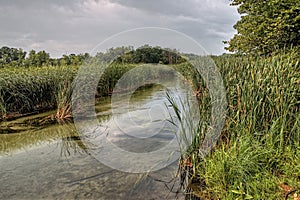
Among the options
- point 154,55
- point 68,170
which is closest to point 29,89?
point 154,55

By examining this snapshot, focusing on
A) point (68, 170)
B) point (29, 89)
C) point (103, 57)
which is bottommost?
point (68, 170)

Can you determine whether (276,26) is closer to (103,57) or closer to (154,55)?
(154,55)

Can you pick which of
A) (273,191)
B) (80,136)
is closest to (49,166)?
(80,136)

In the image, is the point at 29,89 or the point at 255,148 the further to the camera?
the point at 29,89

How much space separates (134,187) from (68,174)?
0.92 metres

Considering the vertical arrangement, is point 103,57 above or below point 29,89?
above

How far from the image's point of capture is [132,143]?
13.4 feet

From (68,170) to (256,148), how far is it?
2288 mm

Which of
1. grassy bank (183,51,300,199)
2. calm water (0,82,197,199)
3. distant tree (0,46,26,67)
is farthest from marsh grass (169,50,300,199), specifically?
distant tree (0,46,26,67)

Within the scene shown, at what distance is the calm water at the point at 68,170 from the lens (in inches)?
101

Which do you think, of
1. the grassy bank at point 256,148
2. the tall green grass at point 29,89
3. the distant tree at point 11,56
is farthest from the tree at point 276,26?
the distant tree at point 11,56

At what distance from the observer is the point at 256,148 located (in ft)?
8.13

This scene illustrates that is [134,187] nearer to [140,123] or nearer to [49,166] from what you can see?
[49,166]

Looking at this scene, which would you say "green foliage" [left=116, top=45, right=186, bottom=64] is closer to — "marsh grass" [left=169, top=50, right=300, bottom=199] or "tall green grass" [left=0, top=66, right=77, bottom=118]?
"marsh grass" [left=169, top=50, right=300, bottom=199]
